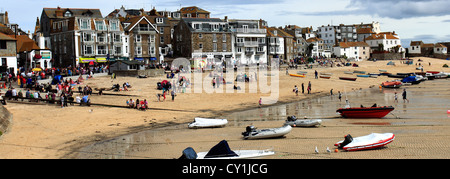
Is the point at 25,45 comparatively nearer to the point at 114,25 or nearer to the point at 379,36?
the point at 114,25

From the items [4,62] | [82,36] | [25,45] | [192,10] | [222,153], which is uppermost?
[192,10]

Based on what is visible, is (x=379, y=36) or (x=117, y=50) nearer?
(x=117, y=50)

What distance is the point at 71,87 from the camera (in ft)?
141

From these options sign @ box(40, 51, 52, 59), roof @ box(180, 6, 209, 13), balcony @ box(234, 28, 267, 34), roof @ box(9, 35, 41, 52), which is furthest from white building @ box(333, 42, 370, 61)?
roof @ box(9, 35, 41, 52)

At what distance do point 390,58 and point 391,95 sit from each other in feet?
238

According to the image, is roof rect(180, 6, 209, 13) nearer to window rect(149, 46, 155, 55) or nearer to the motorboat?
window rect(149, 46, 155, 55)

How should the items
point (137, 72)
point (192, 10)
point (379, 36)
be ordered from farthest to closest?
point (379, 36)
point (192, 10)
point (137, 72)

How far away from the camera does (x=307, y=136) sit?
2502 centimetres

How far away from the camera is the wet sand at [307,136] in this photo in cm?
2088

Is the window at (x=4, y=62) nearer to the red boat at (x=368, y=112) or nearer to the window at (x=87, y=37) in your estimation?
the window at (x=87, y=37)

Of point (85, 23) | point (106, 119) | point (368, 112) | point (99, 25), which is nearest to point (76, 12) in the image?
point (99, 25)

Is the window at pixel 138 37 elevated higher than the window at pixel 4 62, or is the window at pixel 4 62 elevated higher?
the window at pixel 138 37

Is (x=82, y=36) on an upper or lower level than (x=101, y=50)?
upper

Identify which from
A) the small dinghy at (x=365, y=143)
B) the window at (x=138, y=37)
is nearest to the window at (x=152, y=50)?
the window at (x=138, y=37)
